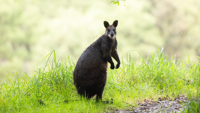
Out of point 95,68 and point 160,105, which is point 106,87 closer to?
point 95,68

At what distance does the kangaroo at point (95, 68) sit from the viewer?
160 inches

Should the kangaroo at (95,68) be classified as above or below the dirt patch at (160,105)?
above

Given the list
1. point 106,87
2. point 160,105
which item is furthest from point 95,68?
point 160,105

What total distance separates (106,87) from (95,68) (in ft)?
3.41

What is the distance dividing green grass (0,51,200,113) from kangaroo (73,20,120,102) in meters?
0.24

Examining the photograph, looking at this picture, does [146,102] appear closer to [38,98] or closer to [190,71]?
[190,71]

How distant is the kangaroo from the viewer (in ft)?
13.3

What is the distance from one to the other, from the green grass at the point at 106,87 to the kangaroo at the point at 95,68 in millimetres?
237

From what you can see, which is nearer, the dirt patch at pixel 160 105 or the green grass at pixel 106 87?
the dirt patch at pixel 160 105

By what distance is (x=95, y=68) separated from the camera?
4070 millimetres

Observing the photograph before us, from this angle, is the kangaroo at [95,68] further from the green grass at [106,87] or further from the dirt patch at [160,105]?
the dirt patch at [160,105]

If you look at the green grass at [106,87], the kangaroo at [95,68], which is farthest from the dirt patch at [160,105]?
the kangaroo at [95,68]

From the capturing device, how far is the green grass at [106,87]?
4043mm

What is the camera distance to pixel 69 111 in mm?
3723
